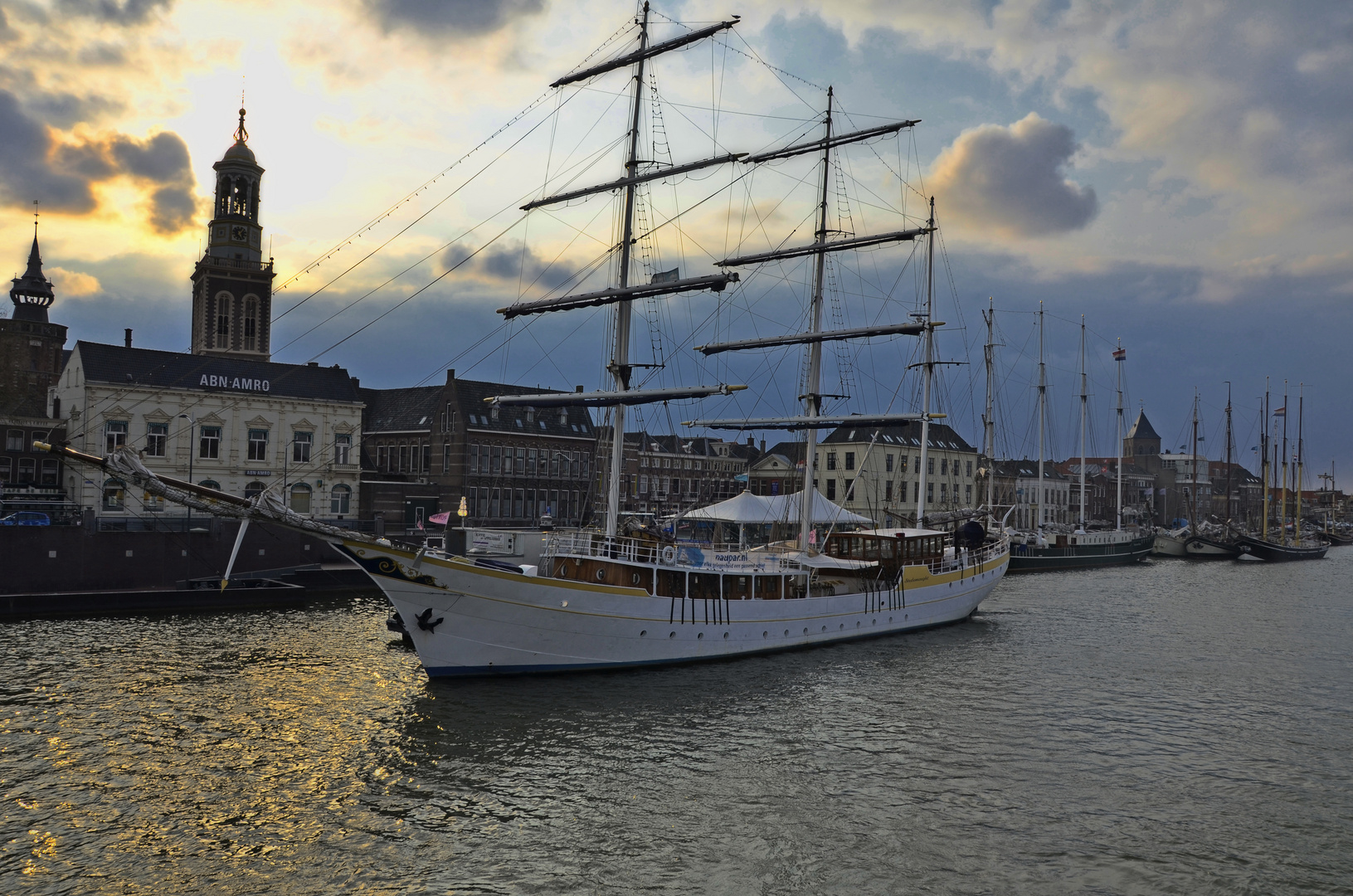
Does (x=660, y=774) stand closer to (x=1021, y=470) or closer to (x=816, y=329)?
(x=816, y=329)

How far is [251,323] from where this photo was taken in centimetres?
6856

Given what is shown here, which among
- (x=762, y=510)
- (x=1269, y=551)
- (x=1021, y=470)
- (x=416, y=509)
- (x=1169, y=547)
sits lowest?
(x=1169, y=547)

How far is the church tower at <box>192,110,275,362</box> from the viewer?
66.8m

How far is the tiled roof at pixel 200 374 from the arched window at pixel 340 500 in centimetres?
583

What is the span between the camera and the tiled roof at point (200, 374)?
4912 cm

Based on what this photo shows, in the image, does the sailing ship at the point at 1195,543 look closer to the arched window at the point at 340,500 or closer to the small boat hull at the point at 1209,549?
the small boat hull at the point at 1209,549

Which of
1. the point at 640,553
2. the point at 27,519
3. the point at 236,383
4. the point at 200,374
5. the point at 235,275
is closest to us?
the point at 640,553

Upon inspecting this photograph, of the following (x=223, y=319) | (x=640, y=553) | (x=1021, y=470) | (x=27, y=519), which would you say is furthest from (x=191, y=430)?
(x=1021, y=470)

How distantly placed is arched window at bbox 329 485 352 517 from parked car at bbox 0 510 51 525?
18414 mm

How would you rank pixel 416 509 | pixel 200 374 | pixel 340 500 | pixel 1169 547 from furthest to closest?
pixel 1169 547 → pixel 416 509 → pixel 340 500 → pixel 200 374

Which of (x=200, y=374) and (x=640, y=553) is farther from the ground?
(x=200, y=374)

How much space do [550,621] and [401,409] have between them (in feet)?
175

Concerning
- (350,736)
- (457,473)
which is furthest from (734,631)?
(457,473)

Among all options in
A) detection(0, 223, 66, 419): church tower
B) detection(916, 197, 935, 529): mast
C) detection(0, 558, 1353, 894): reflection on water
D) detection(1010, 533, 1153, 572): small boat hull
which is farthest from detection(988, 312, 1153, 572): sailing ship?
detection(0, 223, 66, 419): church tower
